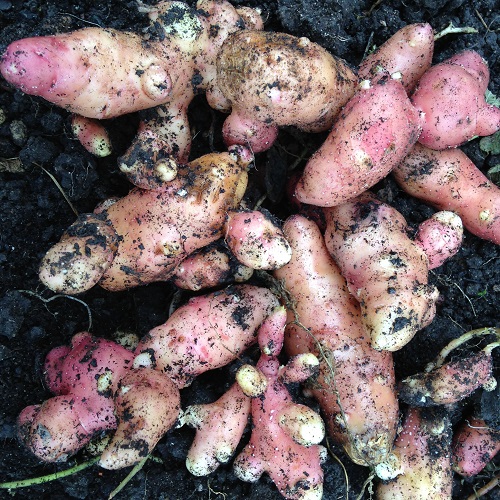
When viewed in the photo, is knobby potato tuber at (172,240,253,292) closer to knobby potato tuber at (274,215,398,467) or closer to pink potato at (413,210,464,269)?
knobby potato tuber at (274,215,398,467)

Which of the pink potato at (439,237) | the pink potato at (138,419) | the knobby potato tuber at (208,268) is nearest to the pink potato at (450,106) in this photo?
the pink potato at (439,237)

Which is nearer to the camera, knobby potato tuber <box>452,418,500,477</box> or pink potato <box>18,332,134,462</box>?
pink potato <box>18,332,134,462</box>

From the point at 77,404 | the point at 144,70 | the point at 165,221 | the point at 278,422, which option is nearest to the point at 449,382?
the point at 278,422

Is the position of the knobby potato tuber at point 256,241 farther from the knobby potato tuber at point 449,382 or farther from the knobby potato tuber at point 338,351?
the knobby potato tuber at point 449,382

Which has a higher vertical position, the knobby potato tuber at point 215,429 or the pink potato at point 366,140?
the pink potato at point 366,140

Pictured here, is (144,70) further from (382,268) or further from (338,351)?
(338,351)

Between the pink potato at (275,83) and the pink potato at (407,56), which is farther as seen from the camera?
the pink potato at (407,56)

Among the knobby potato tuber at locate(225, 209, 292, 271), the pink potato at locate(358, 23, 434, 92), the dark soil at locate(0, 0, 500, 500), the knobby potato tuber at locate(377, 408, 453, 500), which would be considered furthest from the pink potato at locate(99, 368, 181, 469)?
the pink potato at locate(358, 23, 434, 92)
